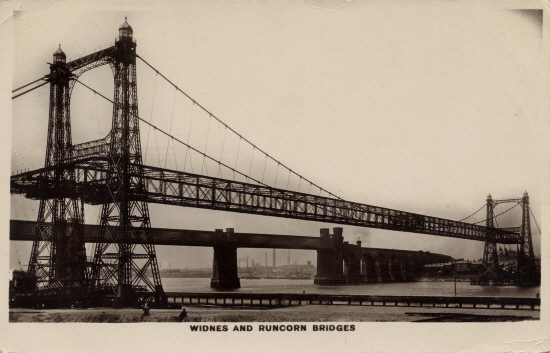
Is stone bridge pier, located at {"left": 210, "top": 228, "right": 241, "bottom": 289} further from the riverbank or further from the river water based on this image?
the riverbank

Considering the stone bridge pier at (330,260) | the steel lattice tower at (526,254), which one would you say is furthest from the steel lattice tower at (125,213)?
the stone bridge pier at (330,260)

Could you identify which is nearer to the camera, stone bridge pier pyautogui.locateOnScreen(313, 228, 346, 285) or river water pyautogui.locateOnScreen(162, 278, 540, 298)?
river water pyautogui.locateOnScreen(162, 278, 540, 298)

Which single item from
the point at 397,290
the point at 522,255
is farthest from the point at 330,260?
the point at 522,255

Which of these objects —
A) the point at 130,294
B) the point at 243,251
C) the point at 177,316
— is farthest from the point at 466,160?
the point at 243,251

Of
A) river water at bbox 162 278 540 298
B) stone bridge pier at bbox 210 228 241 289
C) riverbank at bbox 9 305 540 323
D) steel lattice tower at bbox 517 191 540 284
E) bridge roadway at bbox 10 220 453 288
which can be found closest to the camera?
riverbank at bbox 9 305 540 323

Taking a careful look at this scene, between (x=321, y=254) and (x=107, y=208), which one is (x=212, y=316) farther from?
(x=321, y=254)

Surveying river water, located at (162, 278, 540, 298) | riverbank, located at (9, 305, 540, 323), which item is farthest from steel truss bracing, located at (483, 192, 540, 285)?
riverbank, located at (9, 305, 540, 323)

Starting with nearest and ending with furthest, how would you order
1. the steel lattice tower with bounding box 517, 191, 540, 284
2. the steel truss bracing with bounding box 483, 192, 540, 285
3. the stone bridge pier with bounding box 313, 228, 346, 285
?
the steel lattice tower with bounding box 517, 191, 540, 284, the steel truss bracing with bounding box 483, 192, 540, 285, the stone bridge pier with bounding box 313, 228, 346, 285
